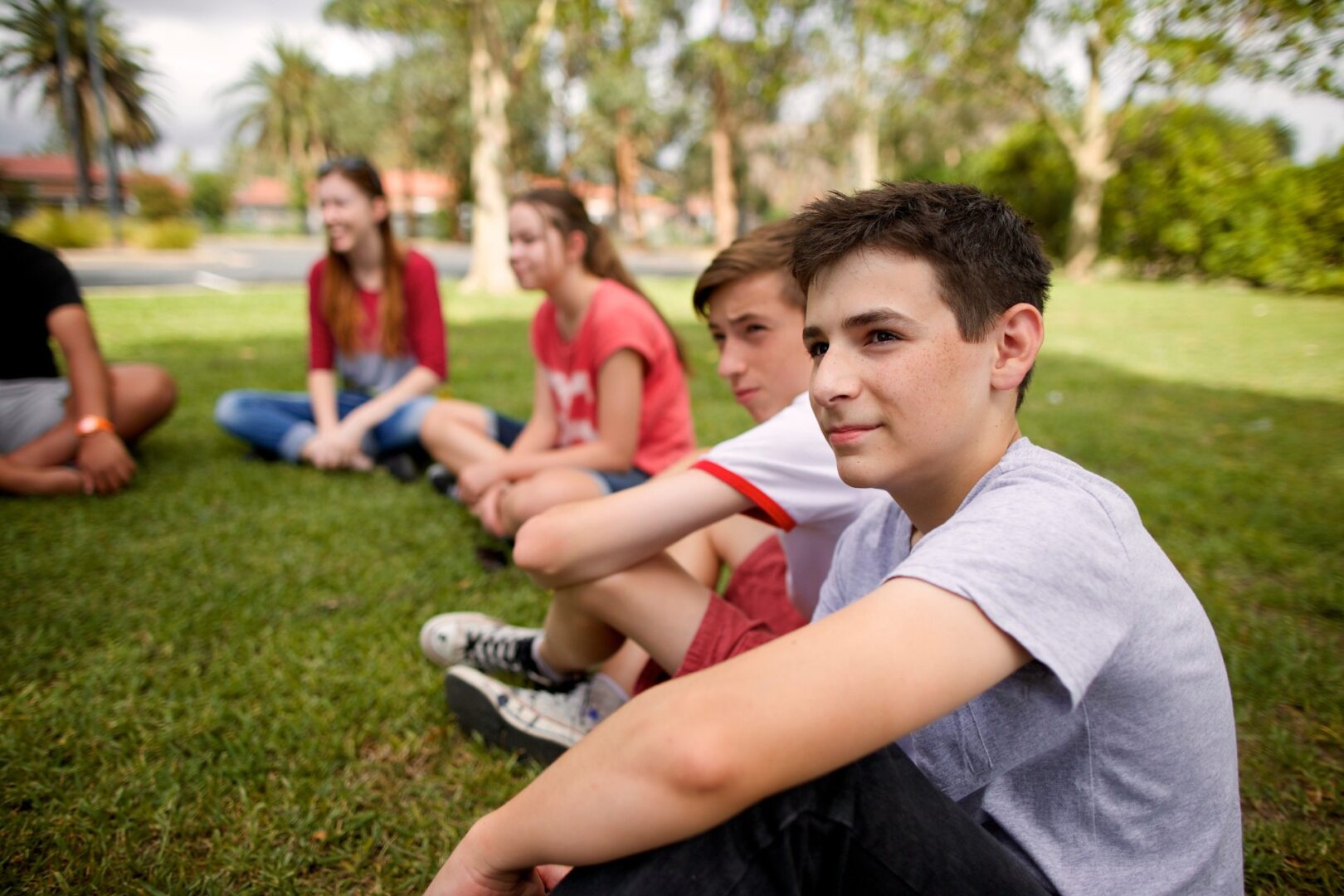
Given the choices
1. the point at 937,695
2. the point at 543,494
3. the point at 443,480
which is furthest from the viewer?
the point at 443,480

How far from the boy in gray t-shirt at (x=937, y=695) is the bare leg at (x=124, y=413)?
356 cm

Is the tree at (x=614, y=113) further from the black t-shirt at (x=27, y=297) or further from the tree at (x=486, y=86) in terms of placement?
the black t-shirt at (x=27, y=297)

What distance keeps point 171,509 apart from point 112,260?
18.9 metres

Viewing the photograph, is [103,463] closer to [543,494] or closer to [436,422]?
[436,422]

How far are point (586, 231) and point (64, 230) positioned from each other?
73.1 ft

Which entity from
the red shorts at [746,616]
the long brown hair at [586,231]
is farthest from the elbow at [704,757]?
the long brown hair at [586,231]

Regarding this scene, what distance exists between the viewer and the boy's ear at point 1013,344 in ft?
3.72

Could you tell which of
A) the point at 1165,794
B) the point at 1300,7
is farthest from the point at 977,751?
the point at 1300,7

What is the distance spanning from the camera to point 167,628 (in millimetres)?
2496

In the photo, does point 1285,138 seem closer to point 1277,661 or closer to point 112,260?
point 1277,661

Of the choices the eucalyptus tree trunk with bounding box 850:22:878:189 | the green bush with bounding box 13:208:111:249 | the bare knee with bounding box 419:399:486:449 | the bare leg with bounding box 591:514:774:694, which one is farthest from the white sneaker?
the green bush with bounding box 13:208:111:249

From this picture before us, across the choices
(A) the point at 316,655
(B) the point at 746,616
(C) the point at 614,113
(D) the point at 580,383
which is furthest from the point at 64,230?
(B) the point at 746,616

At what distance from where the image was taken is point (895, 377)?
1.09m

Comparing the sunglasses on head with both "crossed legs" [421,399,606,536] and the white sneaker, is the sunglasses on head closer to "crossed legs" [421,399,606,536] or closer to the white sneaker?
"crossed legs" [421,399,606,536]
